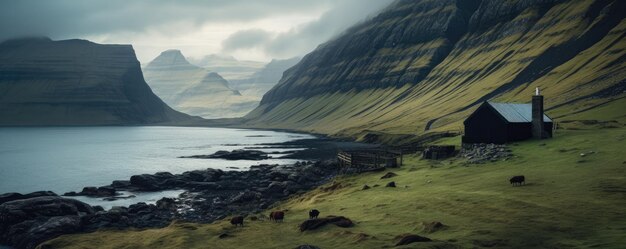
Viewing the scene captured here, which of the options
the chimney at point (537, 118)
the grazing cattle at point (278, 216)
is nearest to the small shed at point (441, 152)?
the chimney at point (537, 118)

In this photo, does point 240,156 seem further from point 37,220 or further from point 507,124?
point 37,220

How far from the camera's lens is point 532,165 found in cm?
5881

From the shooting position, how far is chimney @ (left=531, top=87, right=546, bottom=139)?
7981cm

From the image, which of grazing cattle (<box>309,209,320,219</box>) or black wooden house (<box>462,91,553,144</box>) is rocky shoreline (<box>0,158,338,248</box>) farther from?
black wooden house (<box>462,91,553,144</box>)

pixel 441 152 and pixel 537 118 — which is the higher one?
pixel 537 118

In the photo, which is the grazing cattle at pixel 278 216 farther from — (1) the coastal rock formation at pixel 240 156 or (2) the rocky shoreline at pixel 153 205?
(1) the coastal rock formation at pixel 240 156

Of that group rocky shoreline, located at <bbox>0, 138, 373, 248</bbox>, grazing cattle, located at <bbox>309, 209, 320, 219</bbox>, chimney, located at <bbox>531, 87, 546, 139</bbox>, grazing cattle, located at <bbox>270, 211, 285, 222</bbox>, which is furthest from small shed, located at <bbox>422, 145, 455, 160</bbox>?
grazing cattle, located at <bbox>309, 209, 320, 219</bbox>

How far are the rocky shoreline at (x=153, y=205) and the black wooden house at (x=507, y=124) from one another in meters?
27.1

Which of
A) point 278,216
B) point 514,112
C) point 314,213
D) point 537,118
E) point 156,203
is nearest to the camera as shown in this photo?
point 314,213

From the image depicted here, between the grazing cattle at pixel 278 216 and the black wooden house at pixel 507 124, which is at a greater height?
the black wooden house at pixel 507 124

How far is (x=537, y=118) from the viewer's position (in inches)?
3187

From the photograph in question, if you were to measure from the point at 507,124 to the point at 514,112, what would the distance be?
17.1 feet

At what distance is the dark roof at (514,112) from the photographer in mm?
81475

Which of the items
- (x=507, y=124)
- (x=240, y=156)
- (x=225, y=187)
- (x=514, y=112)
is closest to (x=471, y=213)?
(x=507, y=124)
